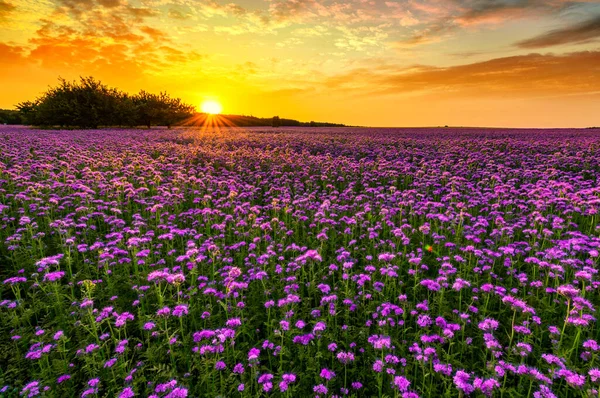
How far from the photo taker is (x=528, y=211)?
926 centimetres

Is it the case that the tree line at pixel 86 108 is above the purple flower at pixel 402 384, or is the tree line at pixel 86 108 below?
above

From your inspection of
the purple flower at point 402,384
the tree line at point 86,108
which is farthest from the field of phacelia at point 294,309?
the tree line at point 86,108

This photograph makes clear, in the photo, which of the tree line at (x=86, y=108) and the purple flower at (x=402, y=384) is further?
the tree line at (x=86, y=108)

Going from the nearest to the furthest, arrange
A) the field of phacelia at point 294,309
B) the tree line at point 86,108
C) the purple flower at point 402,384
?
1. the purple flower at point 402,384
2. the field of phacelia at point 294,309
3. the tree line at point 86,108

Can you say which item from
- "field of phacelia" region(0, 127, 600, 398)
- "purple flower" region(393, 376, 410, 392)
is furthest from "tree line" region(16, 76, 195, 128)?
"purple flower" region(393, 376, 410, 392)

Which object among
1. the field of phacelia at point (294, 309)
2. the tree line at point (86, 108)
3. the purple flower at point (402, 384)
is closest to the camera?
the purple flower at point (402, 384)

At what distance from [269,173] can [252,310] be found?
846 centimetres

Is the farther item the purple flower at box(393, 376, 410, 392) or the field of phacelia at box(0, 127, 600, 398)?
the field of phacelia at box(0, 127, 600, 398)

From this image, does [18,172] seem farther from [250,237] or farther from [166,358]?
[166,358]

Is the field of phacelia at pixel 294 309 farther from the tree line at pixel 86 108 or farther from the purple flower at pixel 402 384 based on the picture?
the tree line at pixel 86 108

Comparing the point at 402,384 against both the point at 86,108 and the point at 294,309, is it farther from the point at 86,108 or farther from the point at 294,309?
the point at 86,108

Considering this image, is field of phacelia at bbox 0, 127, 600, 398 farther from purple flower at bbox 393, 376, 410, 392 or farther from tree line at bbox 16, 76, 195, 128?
tree line at bbox 16, 76, 195, 128

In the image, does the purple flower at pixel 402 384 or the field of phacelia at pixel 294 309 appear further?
the field of phacelia at pixel 294 309

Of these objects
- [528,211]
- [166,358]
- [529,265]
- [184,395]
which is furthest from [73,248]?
[528,211]
